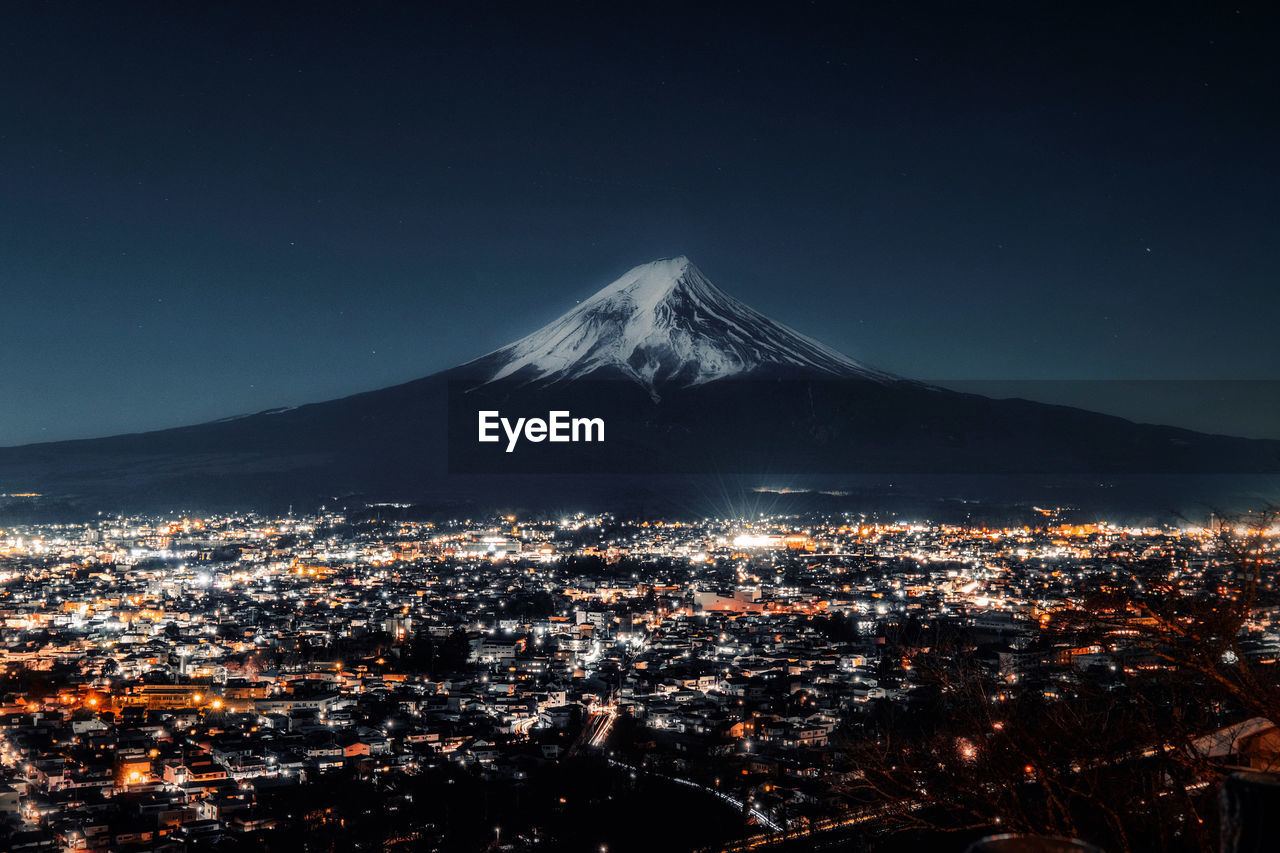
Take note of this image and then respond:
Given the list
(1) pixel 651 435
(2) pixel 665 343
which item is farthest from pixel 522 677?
(2) pixel 665 343

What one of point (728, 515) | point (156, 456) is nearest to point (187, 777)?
Answer: point (728, 515)

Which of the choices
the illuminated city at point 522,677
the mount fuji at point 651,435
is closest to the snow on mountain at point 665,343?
the mount fuji at point 651,435

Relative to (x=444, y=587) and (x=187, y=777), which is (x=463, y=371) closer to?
(x=444, y=587)

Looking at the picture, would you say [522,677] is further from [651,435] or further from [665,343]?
[665,343]

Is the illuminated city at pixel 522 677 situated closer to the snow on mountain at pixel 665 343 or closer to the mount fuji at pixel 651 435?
the mount fuji at pixel 651 435

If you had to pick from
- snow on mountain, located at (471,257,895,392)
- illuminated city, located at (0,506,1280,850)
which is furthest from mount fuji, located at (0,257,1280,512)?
illuminated city, located at (0,506,1280,850)

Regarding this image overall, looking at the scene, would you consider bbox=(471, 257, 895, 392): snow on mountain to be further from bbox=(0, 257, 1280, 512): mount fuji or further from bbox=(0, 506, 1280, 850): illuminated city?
bbox=(0, 506, 1280, 850): illuminated city
